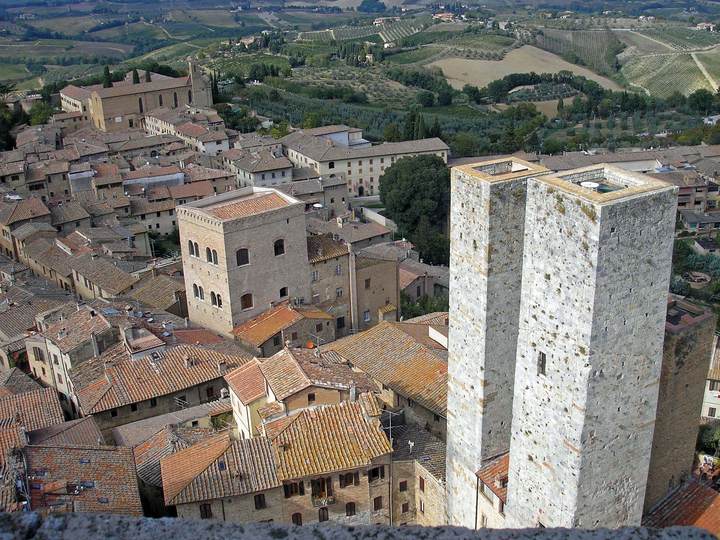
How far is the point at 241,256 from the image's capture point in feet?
108

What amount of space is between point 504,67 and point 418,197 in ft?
257

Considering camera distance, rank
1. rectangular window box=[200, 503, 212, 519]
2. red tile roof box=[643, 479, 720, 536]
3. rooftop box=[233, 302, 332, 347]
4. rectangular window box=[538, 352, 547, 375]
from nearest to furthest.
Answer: rectangular window box=[538, 352, 547, 375] → red tile roof box=[643, 479, 720, 536] → rectangular window box=[200, 503, 212, 519] → rooftop box=[233, 302, 332, 347]

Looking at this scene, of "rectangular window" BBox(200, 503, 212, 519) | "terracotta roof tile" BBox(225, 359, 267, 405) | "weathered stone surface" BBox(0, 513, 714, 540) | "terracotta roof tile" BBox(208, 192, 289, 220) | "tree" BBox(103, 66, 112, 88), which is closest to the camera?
"weathered stone surface" BBox(0, 513, 714, 540)

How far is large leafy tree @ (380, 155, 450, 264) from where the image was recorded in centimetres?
6347

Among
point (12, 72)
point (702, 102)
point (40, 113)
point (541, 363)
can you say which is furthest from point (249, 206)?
point (12, 72)

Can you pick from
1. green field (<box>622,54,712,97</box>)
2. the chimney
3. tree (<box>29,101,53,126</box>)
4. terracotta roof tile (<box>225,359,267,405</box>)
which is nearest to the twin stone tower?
terracotta roof tile (<box>225,359,267,405</box>)

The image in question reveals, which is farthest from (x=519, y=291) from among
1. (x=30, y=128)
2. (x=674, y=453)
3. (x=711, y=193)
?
(x=30, y=128)

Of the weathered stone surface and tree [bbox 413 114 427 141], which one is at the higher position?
the weathered stone surface

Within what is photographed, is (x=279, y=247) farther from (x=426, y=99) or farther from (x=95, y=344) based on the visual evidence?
(x=426, y=99)

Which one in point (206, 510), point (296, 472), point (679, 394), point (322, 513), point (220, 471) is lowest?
point (322, 513)

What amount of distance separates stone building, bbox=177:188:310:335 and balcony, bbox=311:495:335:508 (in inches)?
513

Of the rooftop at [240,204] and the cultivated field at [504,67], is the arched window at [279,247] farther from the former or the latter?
the cultivated field at [504,67]

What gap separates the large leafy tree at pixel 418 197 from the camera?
63.5 meters

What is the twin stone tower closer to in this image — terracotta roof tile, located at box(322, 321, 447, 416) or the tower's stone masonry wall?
the tower's stone masonry wall
